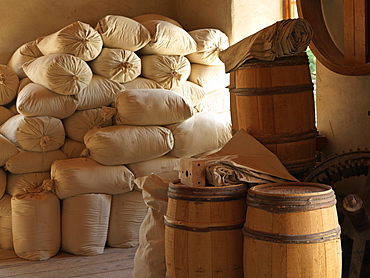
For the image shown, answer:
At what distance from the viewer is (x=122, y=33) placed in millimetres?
4328

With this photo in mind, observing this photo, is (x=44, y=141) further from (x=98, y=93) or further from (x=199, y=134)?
(x=199, y=134)

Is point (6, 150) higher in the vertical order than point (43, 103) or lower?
lower

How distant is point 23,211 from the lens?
4.05 meters

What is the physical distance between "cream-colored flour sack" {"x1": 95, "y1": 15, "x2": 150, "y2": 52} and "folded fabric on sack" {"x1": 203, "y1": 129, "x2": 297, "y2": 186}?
1641mm

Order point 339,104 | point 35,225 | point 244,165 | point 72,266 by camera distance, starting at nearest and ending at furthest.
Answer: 1. point 244,165
2. point 339,104
3. point 72,266
4. point 35,225

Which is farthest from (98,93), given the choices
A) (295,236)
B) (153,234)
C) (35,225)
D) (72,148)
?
(295,236)

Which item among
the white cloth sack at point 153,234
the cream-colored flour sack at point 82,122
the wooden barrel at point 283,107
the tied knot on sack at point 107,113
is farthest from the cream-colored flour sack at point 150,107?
the wooden barrel at point 283,107

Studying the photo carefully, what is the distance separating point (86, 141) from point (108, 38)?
83cm

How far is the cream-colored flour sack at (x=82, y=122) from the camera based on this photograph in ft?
14.2

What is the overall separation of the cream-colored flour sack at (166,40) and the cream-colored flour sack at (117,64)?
179 mm

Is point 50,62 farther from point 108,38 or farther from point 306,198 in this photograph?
point 306,198

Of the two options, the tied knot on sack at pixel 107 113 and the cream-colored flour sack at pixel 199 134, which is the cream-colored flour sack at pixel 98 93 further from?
the cream-colored flour sack at pixel 199 134

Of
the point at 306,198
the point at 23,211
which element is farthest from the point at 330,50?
the point at 23,211

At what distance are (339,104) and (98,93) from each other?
6.03ft
